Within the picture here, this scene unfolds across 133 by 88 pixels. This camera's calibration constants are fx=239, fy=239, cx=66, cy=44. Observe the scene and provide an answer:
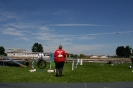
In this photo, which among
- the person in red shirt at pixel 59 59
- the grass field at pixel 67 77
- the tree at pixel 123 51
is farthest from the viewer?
the tree at pixel 123 51

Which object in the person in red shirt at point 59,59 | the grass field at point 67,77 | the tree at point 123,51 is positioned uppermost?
the tree at point 123,51

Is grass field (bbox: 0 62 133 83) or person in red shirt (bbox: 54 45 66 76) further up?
person in red shirt (bbox: 54 45 66 76)

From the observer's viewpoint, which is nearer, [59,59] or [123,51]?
[59,59]

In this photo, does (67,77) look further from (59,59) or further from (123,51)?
(123,51)

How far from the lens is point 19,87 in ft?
32.4

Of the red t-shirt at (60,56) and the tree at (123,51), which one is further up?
the tree at (123,51)

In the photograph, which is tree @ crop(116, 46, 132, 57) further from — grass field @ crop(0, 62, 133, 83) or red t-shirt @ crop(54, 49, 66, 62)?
red t-shirt @ crop(54, 49, 66, 62)

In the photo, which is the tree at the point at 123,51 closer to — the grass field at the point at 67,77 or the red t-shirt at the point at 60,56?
the grass field at the point at 67,77

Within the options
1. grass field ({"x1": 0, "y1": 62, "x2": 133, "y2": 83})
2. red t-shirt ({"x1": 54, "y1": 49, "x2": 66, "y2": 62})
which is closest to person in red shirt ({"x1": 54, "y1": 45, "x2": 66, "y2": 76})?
red t-shirt ({"x1": 54, "y1": 49, "x2": 66, "y2": 62})

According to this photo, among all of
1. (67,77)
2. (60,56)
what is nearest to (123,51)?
(60,56)

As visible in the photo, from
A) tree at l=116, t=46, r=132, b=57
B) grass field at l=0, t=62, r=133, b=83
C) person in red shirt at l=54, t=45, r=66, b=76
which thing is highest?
tree at l=116, t=46, r=132, b=57

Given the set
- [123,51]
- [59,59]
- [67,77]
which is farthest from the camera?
[123,51]

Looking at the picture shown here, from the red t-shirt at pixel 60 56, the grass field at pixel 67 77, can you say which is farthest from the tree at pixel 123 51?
the red t-shirt at pixel 60 56

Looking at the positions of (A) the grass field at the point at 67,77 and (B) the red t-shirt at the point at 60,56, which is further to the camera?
(B) the red t-shirt at the point at 60,56
